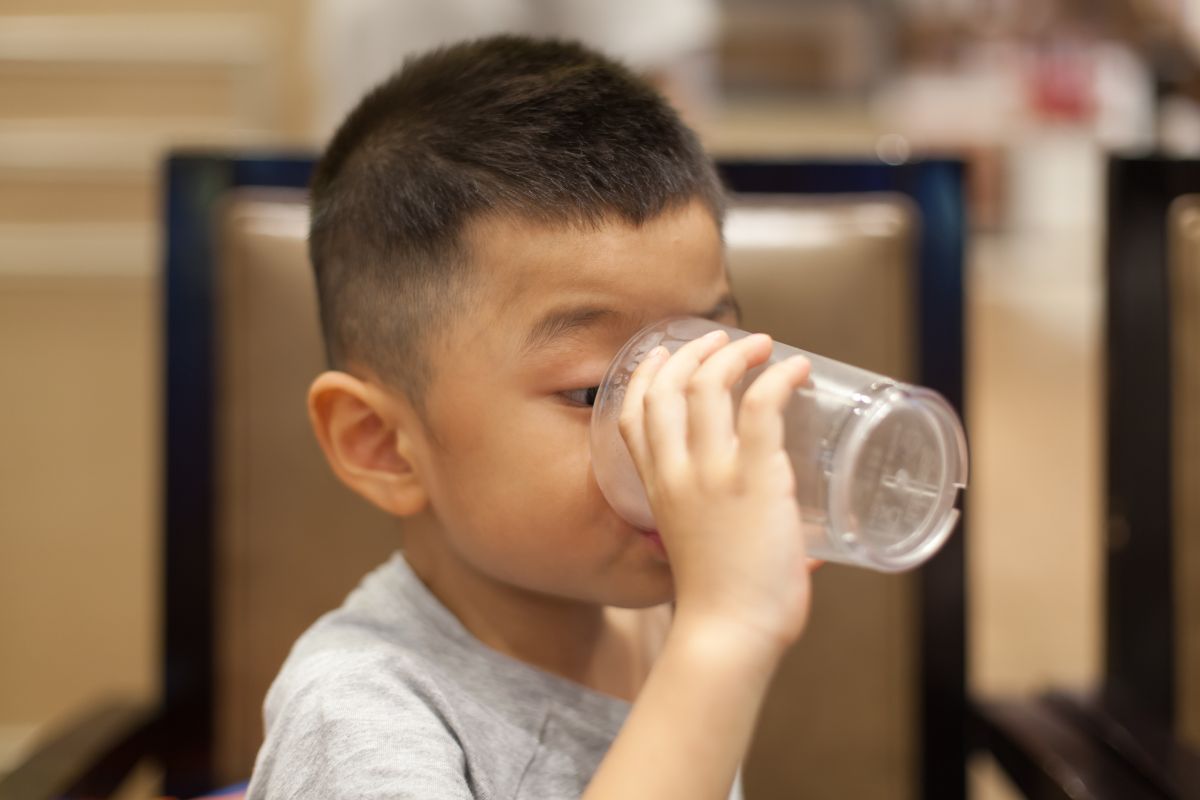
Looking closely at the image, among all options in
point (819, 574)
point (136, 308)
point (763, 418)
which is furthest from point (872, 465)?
point (136, 308)

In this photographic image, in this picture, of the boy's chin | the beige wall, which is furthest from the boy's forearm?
the beige wall

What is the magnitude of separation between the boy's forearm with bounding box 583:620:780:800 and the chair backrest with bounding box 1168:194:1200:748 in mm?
595

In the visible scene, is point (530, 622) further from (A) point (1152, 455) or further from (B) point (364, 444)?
(A) point (1152, 455)

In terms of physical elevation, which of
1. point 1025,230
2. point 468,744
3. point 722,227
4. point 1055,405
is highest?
point 722,227

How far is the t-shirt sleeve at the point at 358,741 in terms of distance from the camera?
0.52 m

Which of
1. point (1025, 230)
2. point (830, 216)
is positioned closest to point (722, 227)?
point (830, 216)

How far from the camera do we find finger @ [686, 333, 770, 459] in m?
0.49

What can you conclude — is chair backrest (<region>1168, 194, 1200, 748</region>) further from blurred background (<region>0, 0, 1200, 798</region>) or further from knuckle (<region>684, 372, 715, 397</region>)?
knuckle (<region>684, 372, 715, 397</region>)

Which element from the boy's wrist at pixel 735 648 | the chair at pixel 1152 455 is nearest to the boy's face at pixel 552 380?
the boy's wrist at pixel 735 648

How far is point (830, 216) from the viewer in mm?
963

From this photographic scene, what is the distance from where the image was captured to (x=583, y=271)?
586 mm

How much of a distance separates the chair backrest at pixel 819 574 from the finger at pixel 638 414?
1.30 ft

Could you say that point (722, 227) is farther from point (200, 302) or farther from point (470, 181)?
point (200, 302)

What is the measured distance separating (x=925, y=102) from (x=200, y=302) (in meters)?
2.62
